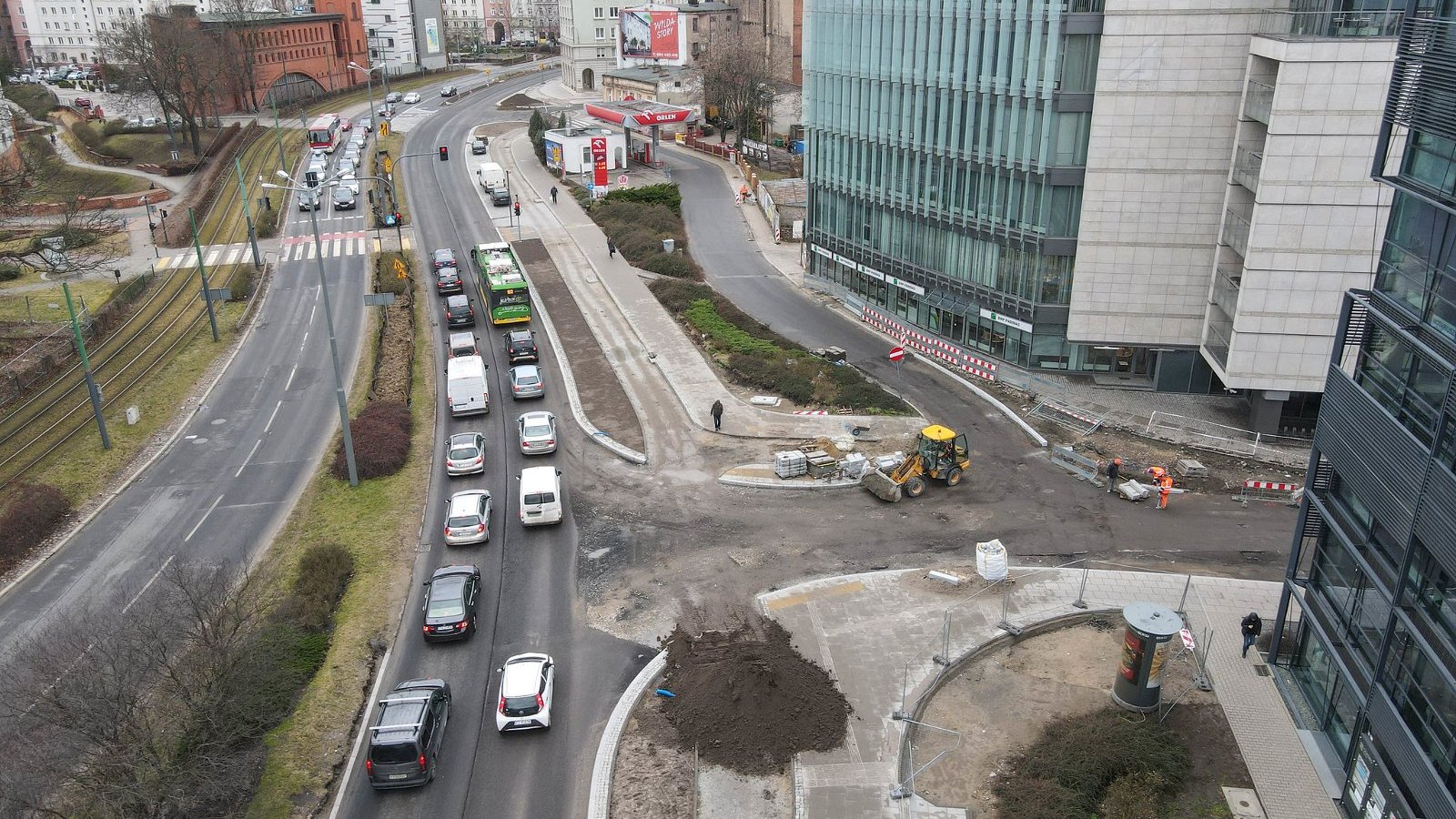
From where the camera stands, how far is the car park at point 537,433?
3881 cm

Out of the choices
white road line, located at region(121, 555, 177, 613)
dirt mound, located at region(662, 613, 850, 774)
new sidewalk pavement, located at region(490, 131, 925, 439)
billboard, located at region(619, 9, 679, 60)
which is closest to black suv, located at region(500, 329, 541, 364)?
new sidewalk pavement, located at region(490, 131, 925, 439)

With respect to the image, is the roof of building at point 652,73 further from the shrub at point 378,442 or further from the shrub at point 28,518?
the shrub at point 28,518

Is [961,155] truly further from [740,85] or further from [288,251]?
[740,85]

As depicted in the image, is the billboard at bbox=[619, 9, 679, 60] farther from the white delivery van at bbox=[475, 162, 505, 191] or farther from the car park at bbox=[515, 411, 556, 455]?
the car park at bbox=[515, 411, 556, 455]

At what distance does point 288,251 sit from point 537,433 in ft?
132

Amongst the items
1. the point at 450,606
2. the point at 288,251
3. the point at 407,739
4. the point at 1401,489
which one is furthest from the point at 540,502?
the point at 288,251

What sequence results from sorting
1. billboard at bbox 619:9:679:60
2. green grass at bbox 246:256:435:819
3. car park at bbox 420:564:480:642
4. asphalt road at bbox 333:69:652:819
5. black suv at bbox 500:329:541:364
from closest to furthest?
1. asphalt road at bbox 333:69:652:819
2. green grass at bbox 246:256:435:819
3. car park at bbox 420:564:480:642
4. black suv at bbox 500:329:541:364
5. billboard at bbox 619:9:679:60

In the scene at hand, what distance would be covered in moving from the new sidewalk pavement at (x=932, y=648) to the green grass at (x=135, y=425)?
26.1m

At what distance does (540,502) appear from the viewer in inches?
1315

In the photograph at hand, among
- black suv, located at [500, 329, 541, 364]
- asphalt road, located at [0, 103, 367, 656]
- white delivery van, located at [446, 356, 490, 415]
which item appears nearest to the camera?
asphalt road, located at [0, 103, 367, 656]

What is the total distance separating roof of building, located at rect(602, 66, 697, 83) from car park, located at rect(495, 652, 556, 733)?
96.8 meters

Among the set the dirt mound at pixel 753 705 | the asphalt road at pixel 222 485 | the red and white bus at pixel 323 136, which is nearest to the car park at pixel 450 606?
the asphalt road at pixel 222 485

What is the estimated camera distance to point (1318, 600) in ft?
75.7

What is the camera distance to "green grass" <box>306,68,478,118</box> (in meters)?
127
